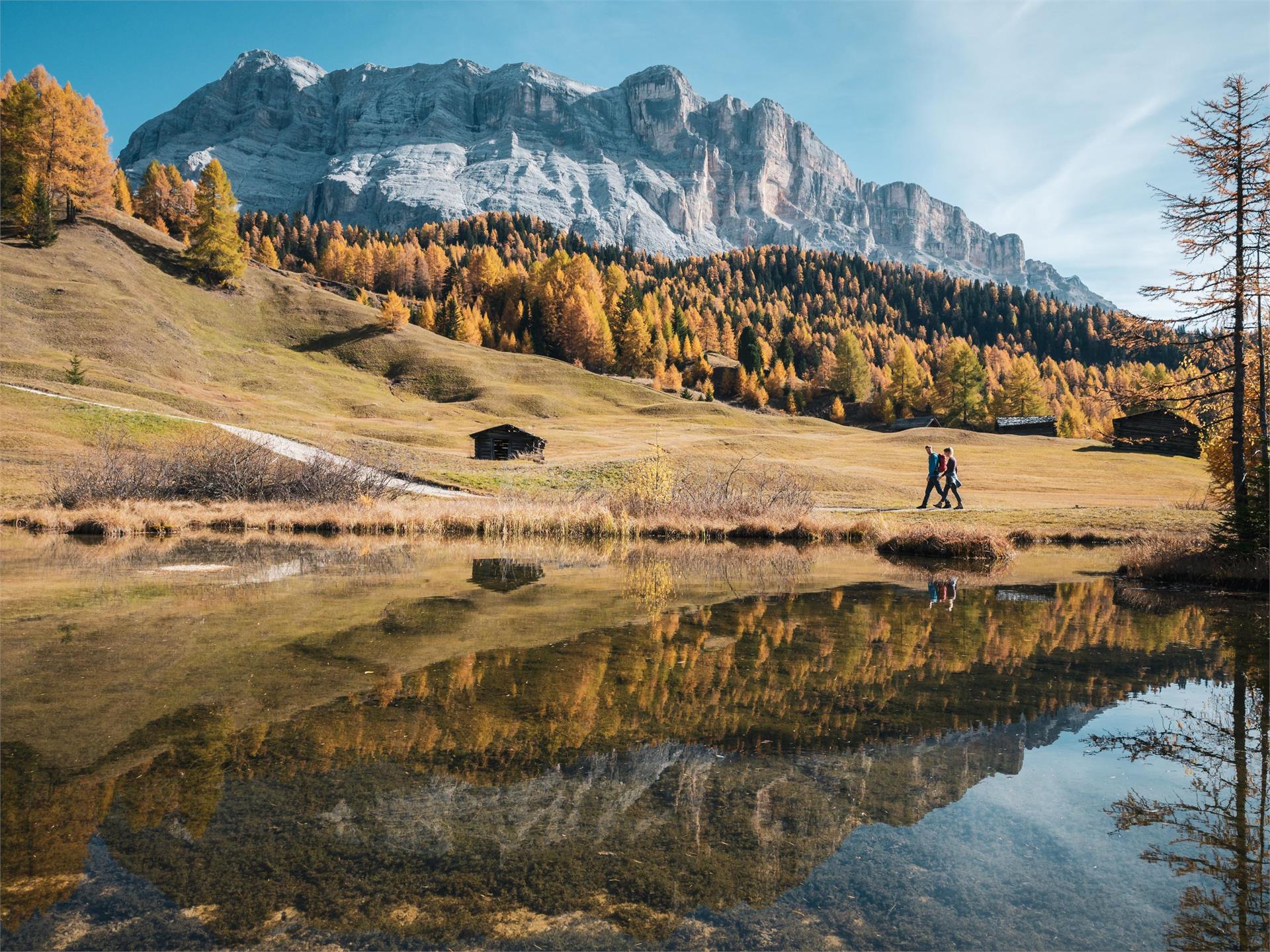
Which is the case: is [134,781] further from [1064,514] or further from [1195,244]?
[1064,514]

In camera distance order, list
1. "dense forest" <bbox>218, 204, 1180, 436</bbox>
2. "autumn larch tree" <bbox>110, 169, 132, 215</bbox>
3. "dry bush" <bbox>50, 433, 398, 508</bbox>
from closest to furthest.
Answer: "dry bush" <bbox>50, 433, 398, 508</bbox> → "dense forest" <bbox>218, 204, 1180, 436</bbox> → "autumn larch tree" <bbox>110, 169, 132, 215</bbox>

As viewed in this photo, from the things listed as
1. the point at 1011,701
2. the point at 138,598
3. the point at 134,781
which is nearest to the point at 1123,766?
the point at 1011,701

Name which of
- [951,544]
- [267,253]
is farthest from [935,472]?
[267,253]

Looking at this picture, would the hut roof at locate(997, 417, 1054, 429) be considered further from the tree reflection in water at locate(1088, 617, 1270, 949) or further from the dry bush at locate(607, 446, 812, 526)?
the tree reflection in water at locate(1088, 617, 1270, 949)

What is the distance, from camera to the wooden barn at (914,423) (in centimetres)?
10888

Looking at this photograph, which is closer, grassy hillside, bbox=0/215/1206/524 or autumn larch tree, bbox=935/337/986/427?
grassy hillside, bbox=0/215/1206/524

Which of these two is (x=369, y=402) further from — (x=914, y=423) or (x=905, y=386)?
(x=905, y=386)

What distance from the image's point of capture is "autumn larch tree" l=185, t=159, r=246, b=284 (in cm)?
9656

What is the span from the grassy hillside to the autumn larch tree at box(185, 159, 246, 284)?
3.13 metres

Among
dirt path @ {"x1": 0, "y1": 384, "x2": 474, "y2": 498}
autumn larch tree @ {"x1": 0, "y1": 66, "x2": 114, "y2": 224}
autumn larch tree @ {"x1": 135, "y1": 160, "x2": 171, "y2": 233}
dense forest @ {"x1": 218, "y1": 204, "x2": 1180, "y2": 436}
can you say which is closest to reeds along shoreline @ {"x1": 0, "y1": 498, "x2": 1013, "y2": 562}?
dirt path @ {"x1": 0, "y1": 384, "x2": 474, "y2": 498}

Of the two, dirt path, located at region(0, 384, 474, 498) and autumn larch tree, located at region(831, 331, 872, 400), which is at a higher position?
autumn larch tree, located at region(831, 331, 872, 400)

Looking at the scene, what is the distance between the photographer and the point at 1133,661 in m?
10.3

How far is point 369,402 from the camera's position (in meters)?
77.4

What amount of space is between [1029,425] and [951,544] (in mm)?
79268
